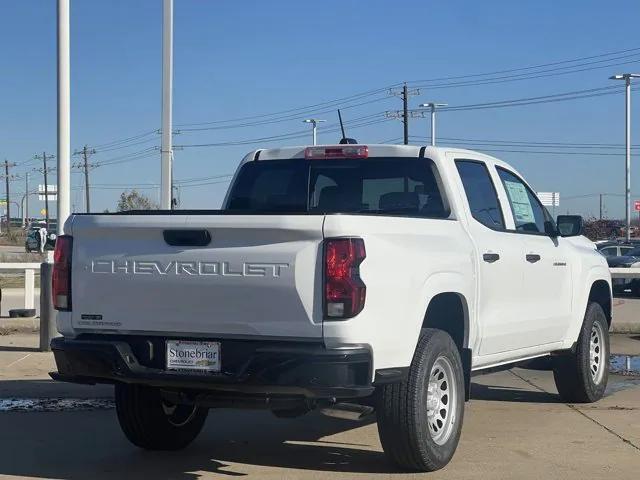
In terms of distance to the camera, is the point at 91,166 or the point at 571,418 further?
the point at 91,166

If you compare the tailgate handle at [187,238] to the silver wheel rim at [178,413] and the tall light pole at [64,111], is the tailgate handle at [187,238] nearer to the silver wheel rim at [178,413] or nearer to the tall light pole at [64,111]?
the silver wheel rim at [178,413]

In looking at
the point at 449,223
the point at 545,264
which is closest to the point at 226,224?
the point at 449,223

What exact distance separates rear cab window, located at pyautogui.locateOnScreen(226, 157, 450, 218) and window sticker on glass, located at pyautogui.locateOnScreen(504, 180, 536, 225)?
3.35 ft

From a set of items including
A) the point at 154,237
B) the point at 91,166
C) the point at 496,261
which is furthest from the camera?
the point at 91,166

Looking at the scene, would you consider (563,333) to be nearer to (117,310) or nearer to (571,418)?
(571,418)

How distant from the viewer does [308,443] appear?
679cm

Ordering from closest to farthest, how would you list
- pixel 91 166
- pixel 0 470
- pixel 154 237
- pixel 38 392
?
pixel 154 237 → pixel 0 470 → pixel 38 392 → pixel 91 166

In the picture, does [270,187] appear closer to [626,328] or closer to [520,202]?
[520,202]

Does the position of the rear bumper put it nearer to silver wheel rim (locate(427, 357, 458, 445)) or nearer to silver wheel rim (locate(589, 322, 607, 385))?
silver wheel rim (locate(427, 357, 458, 445))

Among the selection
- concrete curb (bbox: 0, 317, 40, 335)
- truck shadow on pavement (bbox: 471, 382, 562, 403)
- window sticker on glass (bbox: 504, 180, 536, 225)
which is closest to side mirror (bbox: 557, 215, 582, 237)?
window sticker on glass (bbox: 504, 180, 536, 225)

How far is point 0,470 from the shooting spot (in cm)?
597

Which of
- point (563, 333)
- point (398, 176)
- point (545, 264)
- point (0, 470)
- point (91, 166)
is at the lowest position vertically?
point (0, 470)

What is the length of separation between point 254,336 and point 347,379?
59cm

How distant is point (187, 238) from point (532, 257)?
10.3 ft
